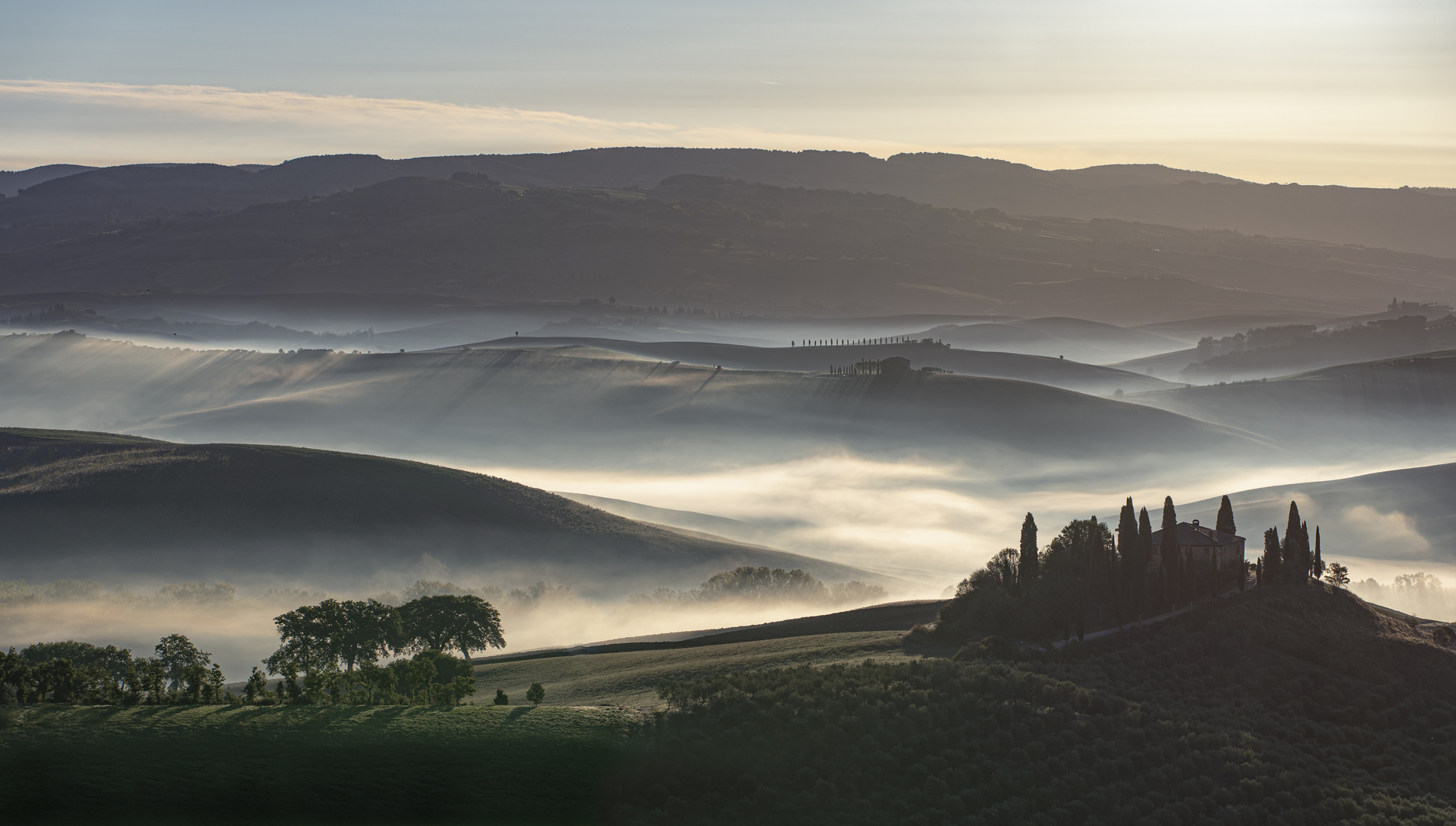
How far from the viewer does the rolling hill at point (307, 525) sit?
431ft

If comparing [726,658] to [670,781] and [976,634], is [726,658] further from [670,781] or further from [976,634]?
[670,781]

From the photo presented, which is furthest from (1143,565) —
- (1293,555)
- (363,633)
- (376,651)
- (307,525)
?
(307,525)

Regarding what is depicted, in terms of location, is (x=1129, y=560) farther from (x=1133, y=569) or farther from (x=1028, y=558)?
(x=1028, y=558)

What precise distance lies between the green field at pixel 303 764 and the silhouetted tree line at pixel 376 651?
17.0ft

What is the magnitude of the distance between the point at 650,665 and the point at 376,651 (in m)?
21.7

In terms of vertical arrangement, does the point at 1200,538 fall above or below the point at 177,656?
above

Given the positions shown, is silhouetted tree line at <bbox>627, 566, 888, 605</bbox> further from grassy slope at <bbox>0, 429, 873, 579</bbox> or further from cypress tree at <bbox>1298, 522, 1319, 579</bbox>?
cypress tree at <bbox>1298, 522, 1319, 579</bbox>

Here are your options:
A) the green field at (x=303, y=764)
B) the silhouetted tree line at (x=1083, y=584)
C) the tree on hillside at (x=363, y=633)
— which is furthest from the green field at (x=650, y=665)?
the green field at (x=303, y=764)

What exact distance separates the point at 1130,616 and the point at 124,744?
55.2 m

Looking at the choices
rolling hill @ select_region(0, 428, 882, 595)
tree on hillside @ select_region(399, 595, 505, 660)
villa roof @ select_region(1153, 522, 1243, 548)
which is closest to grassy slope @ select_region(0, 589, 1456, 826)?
villa roof @ select_region(1153, 522, 1243, 548)

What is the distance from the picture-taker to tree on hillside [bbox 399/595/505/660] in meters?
89.9

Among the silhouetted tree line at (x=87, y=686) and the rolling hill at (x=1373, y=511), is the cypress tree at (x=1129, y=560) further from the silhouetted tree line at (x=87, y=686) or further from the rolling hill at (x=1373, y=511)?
the rolling hill at (x=1373, y=511)

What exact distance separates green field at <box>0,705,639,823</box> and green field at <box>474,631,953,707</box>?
9.52 metres

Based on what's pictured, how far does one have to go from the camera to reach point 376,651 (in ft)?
282
